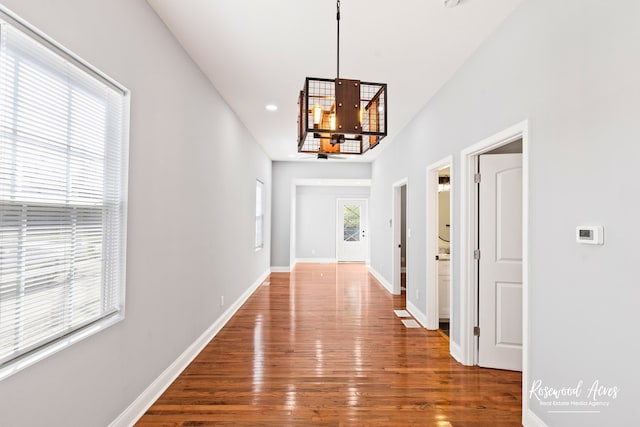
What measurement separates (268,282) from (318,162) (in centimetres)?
321

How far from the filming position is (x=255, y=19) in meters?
2.36

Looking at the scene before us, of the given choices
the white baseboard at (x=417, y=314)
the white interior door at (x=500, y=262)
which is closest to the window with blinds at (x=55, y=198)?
the white interior door at (x=500, y=262)

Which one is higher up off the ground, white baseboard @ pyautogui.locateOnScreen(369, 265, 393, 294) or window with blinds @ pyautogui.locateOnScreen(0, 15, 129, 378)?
window with blinds @ pyautogui.locateOnScreen(0, 15, 129, 378)

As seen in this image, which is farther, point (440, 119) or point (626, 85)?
point (440, 119)

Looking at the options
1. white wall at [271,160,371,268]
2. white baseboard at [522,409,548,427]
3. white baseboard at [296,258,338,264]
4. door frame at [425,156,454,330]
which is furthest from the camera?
white baseboard at [296,258,338,264]

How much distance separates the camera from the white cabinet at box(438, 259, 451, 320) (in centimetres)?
423

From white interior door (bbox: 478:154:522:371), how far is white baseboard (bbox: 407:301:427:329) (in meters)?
1.14

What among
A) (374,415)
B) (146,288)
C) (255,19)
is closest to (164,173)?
(146,288)

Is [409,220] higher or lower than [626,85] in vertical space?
lower

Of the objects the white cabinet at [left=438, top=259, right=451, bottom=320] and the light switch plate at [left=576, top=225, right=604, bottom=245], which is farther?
the white cabinet at [left=438, top=259, right=451, bottom=320]

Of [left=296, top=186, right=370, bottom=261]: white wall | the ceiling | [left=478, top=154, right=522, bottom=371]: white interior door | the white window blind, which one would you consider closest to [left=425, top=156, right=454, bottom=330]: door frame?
[left=478, top=154, right=522, bottom=371]: white interior door

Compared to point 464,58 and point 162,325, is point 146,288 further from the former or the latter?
point 464,58

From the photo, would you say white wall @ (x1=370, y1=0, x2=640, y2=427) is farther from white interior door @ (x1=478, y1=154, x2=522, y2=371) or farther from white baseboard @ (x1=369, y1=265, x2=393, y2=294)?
white baseboard @ (x1=369, y1=265, x2=393, y2=294)

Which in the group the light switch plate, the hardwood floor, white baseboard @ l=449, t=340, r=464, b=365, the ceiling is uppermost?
the ceiling
